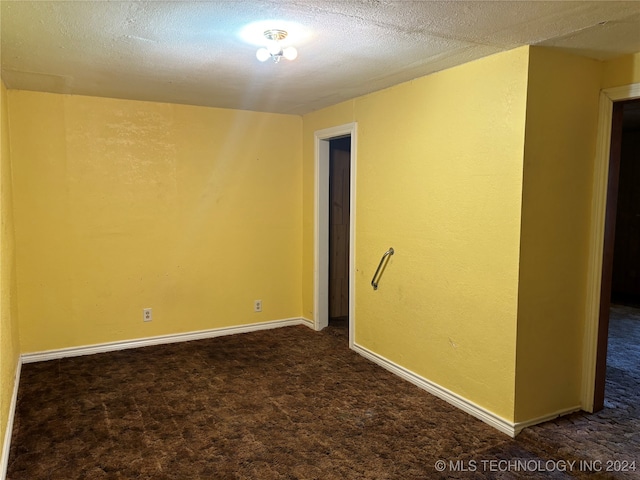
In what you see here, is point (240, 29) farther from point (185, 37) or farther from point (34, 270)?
point (34, 270)

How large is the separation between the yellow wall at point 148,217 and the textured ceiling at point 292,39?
1.83 ft

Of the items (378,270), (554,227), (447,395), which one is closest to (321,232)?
(378,270)

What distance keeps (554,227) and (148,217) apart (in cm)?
331

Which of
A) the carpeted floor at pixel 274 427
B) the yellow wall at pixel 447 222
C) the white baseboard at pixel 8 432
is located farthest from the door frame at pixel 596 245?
the white baseboard at pixel 8 432

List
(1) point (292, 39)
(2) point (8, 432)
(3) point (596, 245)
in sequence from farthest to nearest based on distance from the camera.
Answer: (3) point (596, 245) < (2) point (8, 432) < (1) point (292, 39)

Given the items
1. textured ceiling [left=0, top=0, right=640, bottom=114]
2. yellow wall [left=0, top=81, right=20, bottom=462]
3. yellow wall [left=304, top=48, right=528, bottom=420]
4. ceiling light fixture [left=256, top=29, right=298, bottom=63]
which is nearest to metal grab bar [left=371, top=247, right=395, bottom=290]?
yellow wall [left=304, top=48, right=528, bottom=420]

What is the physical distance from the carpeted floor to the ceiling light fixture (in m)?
2.15

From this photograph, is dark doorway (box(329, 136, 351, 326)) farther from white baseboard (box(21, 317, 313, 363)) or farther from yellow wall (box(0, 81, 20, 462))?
yellow wall (box(0, 81, 20, 462))

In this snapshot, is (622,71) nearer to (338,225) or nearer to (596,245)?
(596,245)

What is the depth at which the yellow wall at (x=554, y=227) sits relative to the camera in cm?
262

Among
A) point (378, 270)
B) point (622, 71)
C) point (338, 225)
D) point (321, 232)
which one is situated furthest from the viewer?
point (338, 225)

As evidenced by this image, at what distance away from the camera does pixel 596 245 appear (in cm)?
286

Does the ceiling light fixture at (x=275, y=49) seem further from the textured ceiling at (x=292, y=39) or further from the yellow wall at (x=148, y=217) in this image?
the yellow wall at (x=148, y=217)

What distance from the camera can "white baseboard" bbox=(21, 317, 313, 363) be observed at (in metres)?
3.88
